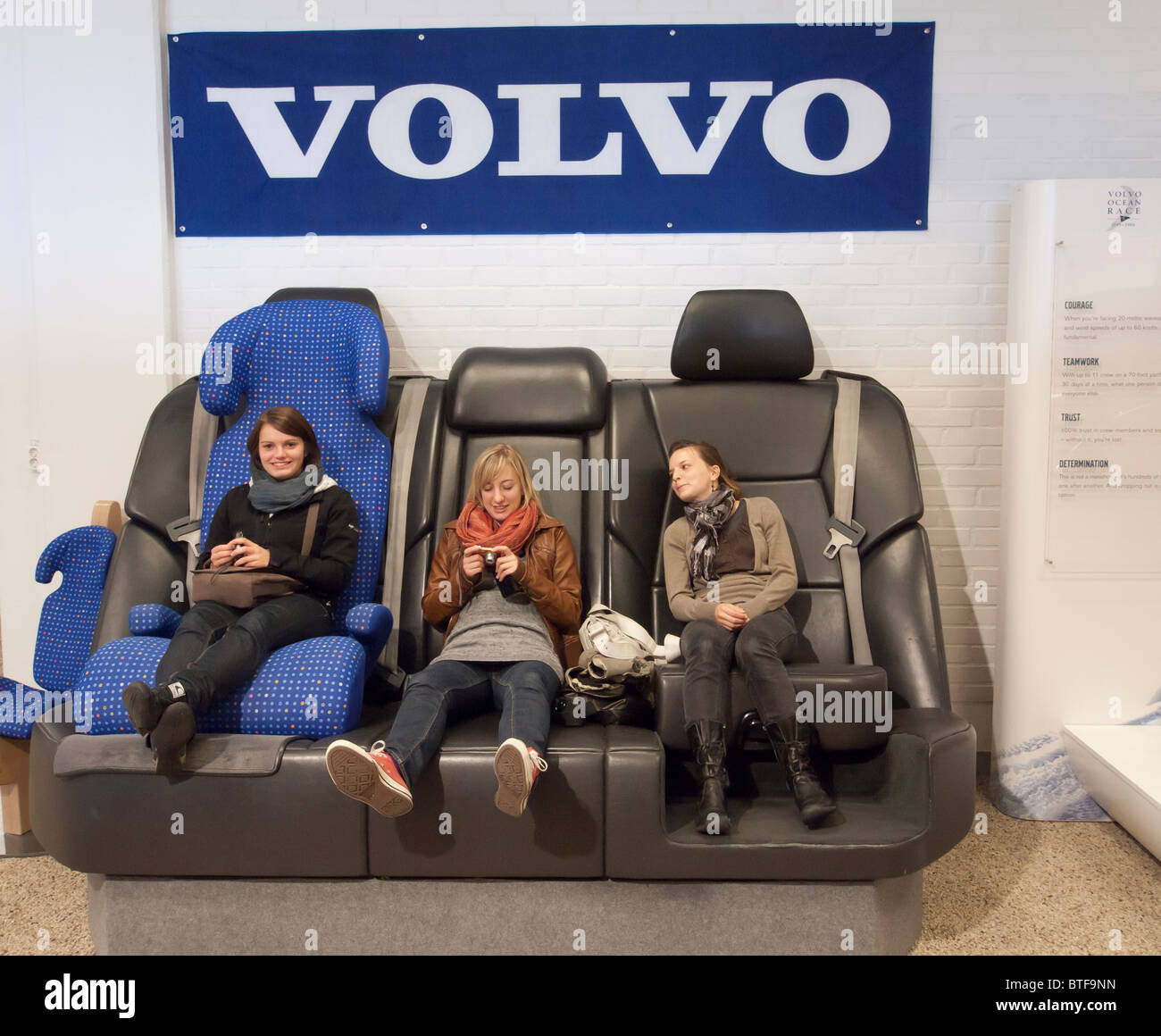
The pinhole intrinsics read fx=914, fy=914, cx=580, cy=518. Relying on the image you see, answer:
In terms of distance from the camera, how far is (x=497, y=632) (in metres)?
2.16

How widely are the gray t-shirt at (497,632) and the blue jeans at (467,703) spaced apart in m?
0.03

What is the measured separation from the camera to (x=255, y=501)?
2256 millimetres

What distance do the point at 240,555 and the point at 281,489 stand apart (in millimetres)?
197

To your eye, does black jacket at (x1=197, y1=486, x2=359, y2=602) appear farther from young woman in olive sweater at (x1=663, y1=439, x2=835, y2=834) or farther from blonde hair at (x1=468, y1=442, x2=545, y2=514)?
young woman in olive sweater at (x1=663, y1=439, x2=835, y2=834)

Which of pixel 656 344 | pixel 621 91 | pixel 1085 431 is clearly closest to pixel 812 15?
pixel 621 91

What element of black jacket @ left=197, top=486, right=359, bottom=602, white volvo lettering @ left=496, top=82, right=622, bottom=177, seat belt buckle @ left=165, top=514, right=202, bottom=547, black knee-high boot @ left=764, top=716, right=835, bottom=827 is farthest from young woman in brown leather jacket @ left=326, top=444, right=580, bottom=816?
white volvo lettering @ left=496, top=82, right=622, bottom=177

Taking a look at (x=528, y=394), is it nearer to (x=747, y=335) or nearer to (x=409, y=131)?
(x=747, y=335)

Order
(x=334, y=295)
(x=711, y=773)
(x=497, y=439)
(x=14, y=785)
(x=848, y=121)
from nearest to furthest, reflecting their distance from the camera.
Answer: (x=711, y=773) → (x=14, y=785) → (x=497, y=439) → (x=334, y=295) → (x=848, y=121)

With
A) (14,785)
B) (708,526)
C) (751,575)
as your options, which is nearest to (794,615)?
(751,575)

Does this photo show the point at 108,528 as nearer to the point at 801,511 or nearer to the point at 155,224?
the point at 155,224

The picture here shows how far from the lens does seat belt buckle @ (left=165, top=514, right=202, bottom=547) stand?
233cm

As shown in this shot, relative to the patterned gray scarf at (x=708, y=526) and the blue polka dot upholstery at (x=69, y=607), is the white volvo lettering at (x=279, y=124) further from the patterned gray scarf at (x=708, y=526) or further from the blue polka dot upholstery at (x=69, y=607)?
the patterned gray scarf at (x=708, y=526)

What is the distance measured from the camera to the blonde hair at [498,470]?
7.47ft

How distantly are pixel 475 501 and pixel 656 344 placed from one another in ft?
3.28
